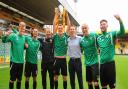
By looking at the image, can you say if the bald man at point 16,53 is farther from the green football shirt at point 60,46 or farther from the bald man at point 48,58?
the green football shirt at point 60,46

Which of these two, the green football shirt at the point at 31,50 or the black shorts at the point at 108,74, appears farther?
the green football shirt at the point at 31,50

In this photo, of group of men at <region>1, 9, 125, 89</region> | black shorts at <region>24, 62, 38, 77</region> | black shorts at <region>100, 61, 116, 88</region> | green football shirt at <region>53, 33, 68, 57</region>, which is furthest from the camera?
black shorts at <region>24, 62, 38, 77</region>

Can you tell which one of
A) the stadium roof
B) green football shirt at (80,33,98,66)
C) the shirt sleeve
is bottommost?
green football shirt at (80,33,98,66)

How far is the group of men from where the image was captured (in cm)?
799

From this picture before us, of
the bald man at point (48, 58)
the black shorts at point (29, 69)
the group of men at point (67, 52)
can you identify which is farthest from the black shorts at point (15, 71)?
the bald man at point (48, 58)

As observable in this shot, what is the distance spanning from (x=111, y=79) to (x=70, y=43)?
2.31m

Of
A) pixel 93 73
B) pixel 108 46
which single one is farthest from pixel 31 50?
pixel 108 46

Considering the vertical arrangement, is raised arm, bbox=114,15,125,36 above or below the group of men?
above

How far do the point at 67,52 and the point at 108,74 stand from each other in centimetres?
244

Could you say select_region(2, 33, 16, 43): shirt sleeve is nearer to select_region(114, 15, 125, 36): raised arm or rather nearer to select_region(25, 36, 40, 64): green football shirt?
select_region(25, 36, 40, 64): green football shirt

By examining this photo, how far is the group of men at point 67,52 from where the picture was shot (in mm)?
7992

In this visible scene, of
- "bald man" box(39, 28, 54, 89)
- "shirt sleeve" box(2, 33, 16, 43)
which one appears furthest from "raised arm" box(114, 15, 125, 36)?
"shirt sleeve" box(2, 33, 16, 43)

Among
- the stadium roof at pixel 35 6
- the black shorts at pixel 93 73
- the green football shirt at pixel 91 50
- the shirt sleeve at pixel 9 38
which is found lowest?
the black shorts at pixel 93 73

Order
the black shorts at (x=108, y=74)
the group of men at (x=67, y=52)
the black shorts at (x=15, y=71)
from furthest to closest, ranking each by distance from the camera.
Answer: the black shorts at (x=15, y=71) → the group of men at (x=67, y=52) → the black shorts at (x=108, y=74)
